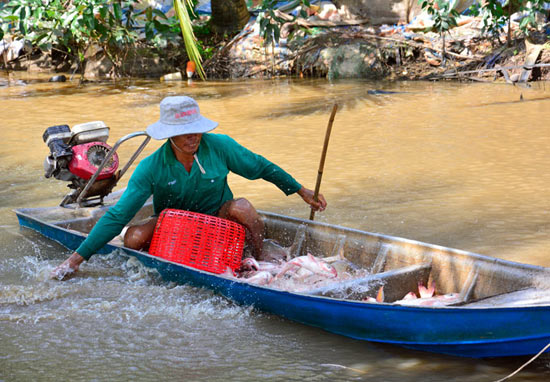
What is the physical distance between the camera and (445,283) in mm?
3762

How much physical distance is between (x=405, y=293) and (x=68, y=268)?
1.91 meters

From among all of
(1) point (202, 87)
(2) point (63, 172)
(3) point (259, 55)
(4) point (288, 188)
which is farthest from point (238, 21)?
(4) point (288, 188)

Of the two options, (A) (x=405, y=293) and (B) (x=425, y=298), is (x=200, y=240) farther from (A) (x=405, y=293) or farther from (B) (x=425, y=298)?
(B) (x=425, y=298)

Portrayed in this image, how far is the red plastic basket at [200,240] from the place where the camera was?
3980 millimetres

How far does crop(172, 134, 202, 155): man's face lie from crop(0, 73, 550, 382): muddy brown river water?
0.83 meters

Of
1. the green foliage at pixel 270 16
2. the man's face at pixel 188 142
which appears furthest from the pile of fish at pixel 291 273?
the green foliage at pixel 270 16

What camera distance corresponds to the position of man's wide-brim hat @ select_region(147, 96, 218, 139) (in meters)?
3.75

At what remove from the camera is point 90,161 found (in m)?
5.18

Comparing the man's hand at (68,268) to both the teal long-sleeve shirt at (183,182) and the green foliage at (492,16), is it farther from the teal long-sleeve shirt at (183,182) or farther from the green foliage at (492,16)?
the green foliage at (492,16)

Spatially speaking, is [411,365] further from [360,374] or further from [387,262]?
[387,262]

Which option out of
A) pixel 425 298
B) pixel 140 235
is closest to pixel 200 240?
pixel 140 235

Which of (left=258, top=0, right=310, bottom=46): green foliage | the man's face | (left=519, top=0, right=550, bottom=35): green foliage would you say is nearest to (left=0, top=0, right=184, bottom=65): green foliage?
(left=258, top=0, right=310, bottom=46): green foliage

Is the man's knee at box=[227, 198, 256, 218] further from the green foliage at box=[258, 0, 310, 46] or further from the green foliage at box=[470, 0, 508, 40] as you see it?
the green foliage at box=[470, 0, 508, 40]

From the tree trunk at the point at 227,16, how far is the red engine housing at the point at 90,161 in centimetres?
1040
